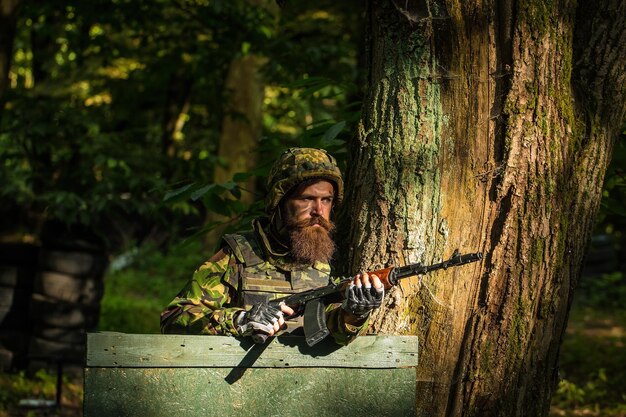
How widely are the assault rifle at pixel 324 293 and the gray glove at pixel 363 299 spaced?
0.09 m

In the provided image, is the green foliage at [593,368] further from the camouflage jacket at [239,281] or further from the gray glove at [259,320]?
the gray glove at [259,320]

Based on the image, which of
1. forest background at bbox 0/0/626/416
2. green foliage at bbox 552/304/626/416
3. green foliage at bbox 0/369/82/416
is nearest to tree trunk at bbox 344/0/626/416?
forest background at bbox 0/0/626/416

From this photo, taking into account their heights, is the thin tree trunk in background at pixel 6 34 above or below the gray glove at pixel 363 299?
above

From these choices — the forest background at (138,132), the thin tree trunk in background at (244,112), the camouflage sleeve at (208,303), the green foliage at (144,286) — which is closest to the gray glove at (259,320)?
the camouflage sleeve at (208,303)

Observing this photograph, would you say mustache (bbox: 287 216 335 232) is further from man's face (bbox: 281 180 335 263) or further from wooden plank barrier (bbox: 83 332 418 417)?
wooden plank barrier (bbox: 83 332 418 417)

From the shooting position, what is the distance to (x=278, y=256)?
422 centimetres

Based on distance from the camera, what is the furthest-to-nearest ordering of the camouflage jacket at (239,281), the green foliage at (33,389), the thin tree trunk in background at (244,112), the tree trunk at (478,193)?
the thin tree trunk in background at (244,112), the green foliage at (33,389), the camouflage jacket at (239,281), the tree trunk at (478,193)

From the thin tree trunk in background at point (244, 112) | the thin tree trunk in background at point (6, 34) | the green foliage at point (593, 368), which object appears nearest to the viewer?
the thin tree trunk in background at point (6, 34)

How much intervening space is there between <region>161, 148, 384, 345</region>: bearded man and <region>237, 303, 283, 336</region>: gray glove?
21 cm

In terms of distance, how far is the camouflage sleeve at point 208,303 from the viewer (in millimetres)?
3805

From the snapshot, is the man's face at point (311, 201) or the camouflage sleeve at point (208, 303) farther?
the man's face at point (311, 201)

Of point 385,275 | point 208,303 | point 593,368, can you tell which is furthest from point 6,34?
point 593,368

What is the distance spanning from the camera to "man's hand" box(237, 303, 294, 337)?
Answer: 346 cm

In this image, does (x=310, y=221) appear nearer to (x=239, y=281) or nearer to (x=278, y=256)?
(x=278, y=256)
